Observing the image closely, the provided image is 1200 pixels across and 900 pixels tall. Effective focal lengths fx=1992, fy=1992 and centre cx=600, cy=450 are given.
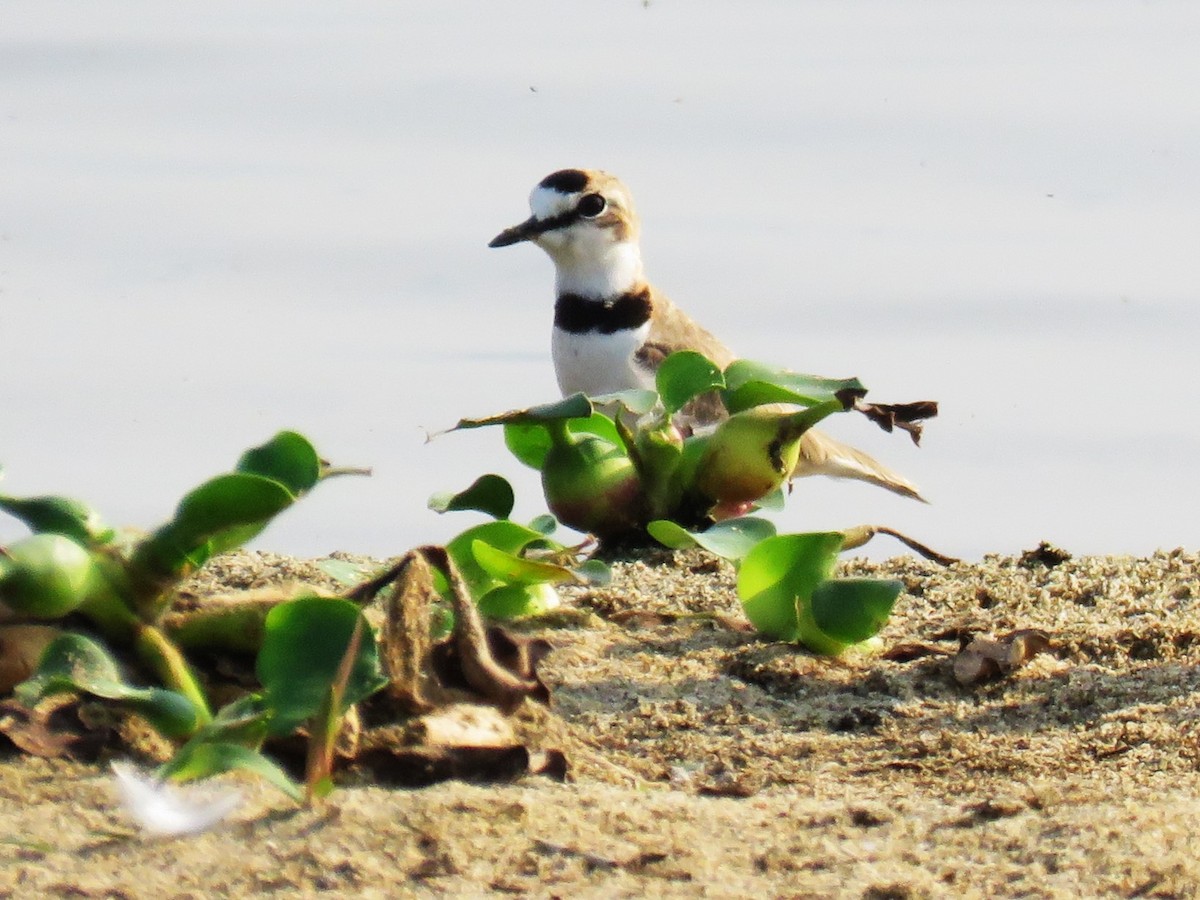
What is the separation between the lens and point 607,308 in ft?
24.6

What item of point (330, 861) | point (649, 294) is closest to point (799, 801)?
point (330, 861)

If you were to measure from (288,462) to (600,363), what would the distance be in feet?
15.0

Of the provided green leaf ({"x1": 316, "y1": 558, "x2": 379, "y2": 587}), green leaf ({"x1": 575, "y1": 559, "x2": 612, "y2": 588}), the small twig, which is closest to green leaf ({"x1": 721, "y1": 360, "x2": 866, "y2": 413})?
green leaf ({"x1": 575, "y1": 559, "x2": 612, "y2": 588})

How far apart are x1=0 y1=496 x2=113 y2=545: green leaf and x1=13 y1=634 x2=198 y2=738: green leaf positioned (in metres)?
0.23

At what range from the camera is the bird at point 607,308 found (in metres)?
7.27

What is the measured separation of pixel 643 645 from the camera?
3.22 meters

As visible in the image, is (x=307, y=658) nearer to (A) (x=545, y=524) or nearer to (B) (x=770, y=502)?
(A) (x=545, y=524)

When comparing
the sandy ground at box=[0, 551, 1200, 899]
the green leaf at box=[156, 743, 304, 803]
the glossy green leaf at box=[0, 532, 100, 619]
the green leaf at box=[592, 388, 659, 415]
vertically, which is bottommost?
the sandy ground at box=[0, 551, 1200, 899]

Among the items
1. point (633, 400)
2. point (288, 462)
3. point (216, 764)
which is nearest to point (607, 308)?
point (633, 400)

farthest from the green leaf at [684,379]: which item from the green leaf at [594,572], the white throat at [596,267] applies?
the white throat at [596,267]

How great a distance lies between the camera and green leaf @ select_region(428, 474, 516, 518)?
12.0 ft

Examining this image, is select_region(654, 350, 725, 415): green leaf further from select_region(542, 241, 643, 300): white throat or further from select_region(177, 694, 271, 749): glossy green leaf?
Result: select_region(542, 241, 643, 300): white throat

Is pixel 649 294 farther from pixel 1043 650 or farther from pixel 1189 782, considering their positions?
pixel 1189 782

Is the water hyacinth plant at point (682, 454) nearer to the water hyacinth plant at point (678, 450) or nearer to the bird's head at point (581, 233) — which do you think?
the water hyacinth plant at point (678, 450)
